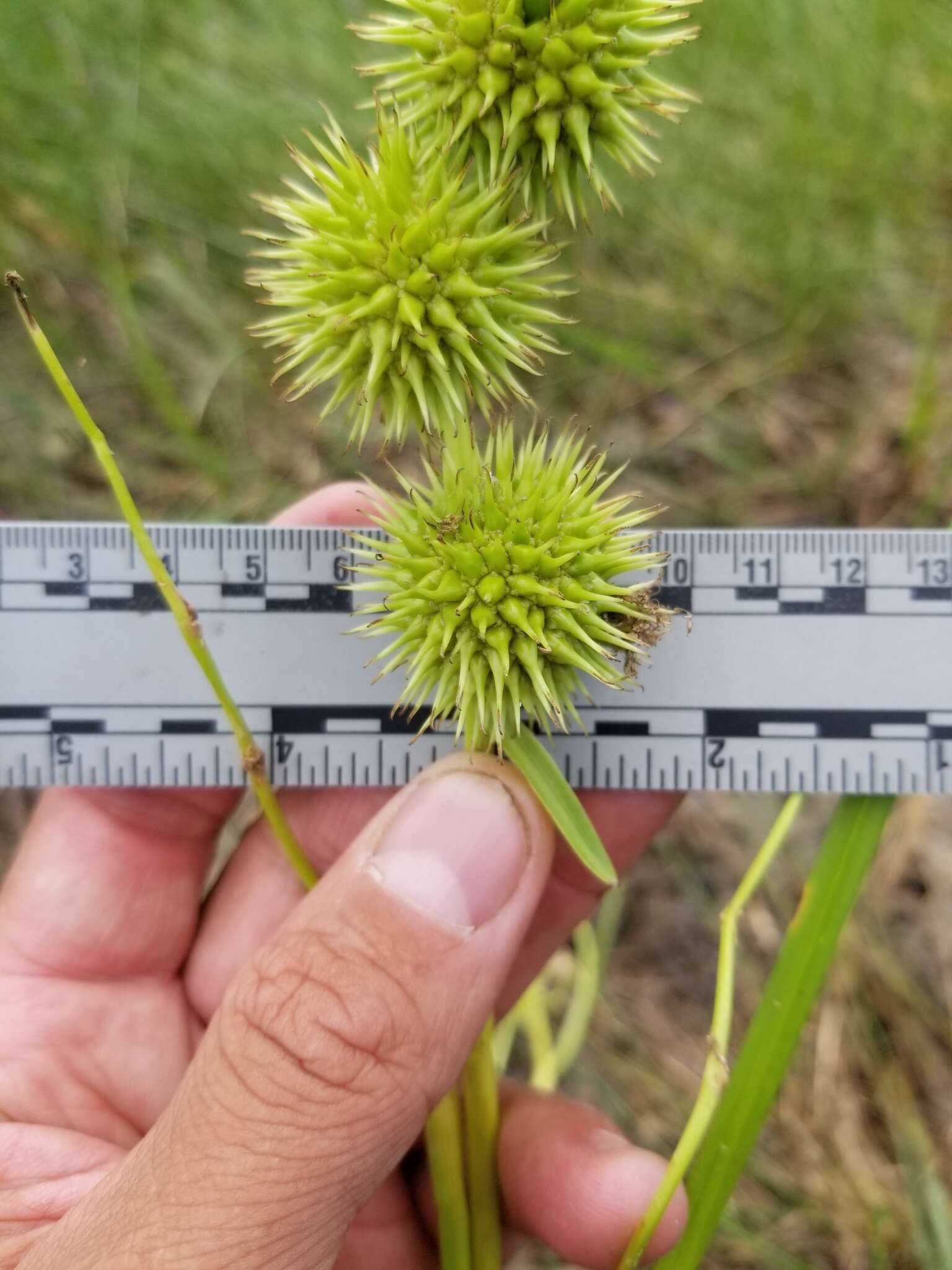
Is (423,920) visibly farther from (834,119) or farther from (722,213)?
(834,119)

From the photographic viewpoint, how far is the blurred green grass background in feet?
9.82

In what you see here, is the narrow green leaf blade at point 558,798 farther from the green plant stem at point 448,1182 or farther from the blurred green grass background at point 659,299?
the blurred green grass background at point 659,299

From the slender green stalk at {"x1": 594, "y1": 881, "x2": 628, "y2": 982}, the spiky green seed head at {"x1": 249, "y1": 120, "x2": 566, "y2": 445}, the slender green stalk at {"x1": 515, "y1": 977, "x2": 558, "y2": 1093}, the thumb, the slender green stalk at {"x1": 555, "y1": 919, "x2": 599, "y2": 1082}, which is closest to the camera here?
the thumb

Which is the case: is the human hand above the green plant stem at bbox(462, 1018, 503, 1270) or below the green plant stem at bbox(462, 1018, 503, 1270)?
above

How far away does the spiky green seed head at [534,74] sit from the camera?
144 cm

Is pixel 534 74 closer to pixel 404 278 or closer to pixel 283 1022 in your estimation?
pixel 404 278

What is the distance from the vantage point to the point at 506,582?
1.53 meters

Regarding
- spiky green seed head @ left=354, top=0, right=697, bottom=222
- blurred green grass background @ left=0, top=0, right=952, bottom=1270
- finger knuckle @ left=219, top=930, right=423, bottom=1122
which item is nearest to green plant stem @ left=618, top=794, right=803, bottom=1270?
finger knuckle @ left=219, top=930, right=423, bottom=1122

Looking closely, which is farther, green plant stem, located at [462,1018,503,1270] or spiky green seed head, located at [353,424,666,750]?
green plant stem, located at [462,1018,503,1270]

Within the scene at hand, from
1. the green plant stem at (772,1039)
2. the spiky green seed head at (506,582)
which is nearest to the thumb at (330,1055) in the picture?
the spiky green seed head at (506,582)

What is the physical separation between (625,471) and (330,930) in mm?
1980

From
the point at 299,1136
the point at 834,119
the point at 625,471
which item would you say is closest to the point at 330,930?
the point at 299,1136

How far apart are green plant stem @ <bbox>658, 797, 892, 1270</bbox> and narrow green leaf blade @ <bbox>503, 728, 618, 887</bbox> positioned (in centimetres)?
58

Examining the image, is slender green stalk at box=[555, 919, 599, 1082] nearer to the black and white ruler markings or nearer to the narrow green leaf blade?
the black and white ruler markings
